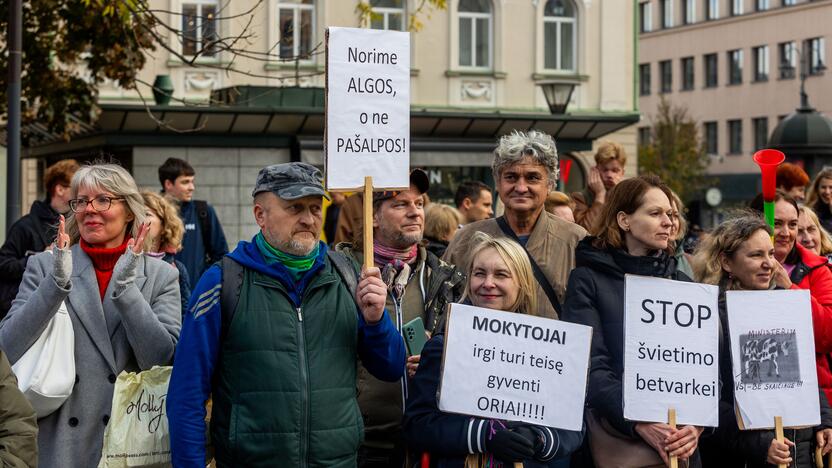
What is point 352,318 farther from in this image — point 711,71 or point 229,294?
point 711,71

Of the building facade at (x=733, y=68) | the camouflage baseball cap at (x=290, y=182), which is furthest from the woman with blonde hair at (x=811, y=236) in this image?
the building facade at (x=733, y=68)

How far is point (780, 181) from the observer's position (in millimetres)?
10273

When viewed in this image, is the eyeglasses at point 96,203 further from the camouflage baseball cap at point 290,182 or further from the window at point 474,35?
the window at point 474,35

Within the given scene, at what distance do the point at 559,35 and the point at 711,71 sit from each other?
45.1 metres

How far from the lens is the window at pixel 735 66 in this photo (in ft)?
239

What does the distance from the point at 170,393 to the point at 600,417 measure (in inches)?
76.4

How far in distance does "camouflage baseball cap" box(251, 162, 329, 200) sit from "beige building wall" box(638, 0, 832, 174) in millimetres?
64637

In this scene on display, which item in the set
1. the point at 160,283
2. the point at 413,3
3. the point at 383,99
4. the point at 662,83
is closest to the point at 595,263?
the point at 383,99

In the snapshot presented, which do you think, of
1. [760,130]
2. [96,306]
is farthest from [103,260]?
[760,130]

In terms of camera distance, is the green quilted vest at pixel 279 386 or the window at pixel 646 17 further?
the window at pixel 646 17

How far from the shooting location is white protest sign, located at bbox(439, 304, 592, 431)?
570 cm

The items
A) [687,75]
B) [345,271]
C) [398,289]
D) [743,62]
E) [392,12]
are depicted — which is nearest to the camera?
[345,271]

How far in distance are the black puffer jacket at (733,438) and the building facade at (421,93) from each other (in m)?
16.8

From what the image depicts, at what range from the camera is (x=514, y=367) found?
5.78 m
